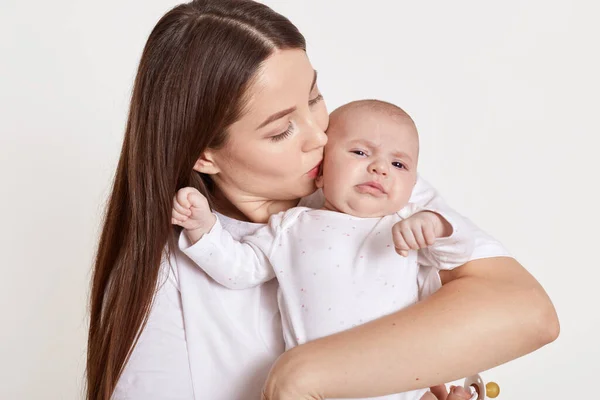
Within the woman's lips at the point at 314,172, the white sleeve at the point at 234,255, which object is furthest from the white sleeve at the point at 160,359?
the woman's lips at the point at 314,172

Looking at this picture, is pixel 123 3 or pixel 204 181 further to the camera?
pixel 123 3

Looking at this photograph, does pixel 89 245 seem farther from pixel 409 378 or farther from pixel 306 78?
pixel 409 378

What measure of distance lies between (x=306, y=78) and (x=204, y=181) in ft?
1.36

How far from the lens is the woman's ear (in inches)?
93.3

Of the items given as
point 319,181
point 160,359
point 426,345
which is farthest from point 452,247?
point 160,359

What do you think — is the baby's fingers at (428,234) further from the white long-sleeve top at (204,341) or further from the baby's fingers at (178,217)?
the baby's fingers at (178,217)

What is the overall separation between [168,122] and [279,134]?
0.84ft

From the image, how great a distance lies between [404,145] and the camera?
2.31 meters

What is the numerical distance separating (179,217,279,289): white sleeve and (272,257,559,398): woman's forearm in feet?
1.04

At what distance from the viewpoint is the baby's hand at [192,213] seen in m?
2.25

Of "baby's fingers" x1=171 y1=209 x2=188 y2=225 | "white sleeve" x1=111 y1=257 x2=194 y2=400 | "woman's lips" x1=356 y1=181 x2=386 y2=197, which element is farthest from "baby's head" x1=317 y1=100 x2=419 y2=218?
"white sleeve" x1=111 y1=257 x2=194 y2=400

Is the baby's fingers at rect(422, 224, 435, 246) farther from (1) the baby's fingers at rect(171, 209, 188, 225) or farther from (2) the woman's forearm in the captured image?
(1) the baby's fingers at rect(171, 209, 188, 225)

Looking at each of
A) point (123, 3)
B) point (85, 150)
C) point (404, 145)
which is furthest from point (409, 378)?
point (123, 3)

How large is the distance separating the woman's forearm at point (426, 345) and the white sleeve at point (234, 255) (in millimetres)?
317
